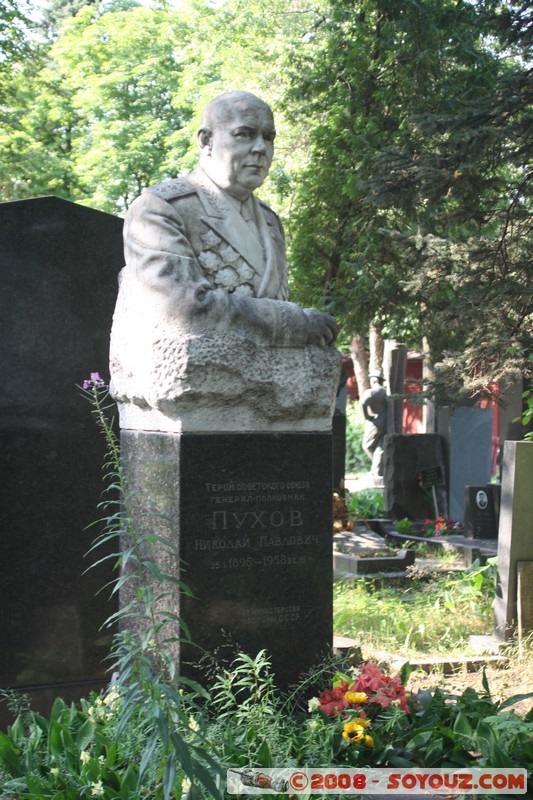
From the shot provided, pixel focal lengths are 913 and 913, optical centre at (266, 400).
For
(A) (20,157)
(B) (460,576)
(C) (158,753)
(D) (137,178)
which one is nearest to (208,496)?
(C) (158,753)

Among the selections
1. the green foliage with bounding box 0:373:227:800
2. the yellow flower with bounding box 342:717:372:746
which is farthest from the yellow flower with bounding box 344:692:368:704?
the green foliage with bounding box 0:373:227:800

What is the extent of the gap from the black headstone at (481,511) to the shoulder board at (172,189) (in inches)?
287

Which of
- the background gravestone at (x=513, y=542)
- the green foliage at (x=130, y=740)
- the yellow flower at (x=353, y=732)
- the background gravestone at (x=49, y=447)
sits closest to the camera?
the green foliage at (x=130, y=740)

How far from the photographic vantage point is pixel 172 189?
439 cm

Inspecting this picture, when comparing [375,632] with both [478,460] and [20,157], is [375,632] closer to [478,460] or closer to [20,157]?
[478,460]

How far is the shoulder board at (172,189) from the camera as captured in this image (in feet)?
14.3

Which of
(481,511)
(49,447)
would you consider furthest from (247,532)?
(481,511)

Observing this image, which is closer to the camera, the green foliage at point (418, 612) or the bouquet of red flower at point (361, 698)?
the bouquet of red flower at point (361, 698)

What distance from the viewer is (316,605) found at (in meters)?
4.42

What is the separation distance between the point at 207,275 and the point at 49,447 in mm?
1562

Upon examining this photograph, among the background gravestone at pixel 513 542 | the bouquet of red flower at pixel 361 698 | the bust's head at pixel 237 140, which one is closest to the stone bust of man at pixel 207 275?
the bust's head at pixel 237 140

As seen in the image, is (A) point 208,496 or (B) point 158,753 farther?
(A) point 208,496

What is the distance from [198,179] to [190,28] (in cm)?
2127

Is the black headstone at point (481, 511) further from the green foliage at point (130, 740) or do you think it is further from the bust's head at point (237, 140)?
the green foliage at point (130, 740)
